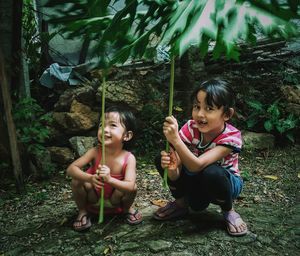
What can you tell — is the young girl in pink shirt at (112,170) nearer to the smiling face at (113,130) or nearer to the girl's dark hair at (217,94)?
the smiling face at (113,130)

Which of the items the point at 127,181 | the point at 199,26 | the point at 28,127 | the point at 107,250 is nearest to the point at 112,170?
the point at 127,181

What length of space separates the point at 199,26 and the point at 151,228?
1941 millimetres

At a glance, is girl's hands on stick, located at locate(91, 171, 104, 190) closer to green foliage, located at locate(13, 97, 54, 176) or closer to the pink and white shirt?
the pink and white shirt

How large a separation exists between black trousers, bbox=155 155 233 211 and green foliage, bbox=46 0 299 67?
1245mm

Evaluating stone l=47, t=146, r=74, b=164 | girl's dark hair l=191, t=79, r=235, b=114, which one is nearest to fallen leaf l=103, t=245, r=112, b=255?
girl's dark hair l=191, t=79, r=235, b=114

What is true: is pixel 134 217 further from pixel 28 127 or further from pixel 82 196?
pixel 28 127

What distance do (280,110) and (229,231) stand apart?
8.43 ft

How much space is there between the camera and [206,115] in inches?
91.1

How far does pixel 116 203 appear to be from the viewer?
257cm

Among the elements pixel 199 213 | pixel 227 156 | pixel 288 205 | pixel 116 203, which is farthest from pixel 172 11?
pixel 288 205

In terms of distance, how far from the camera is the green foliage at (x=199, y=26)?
89cm

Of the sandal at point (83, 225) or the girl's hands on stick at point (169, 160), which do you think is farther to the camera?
the sandal at point (83, 225)

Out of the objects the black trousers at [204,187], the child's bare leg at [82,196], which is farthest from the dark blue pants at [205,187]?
the child's bare leg at [82,196]

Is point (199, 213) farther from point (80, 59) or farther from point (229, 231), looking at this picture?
point (80, 59)
